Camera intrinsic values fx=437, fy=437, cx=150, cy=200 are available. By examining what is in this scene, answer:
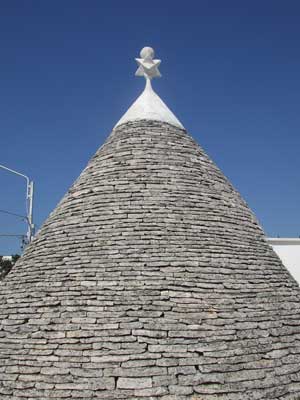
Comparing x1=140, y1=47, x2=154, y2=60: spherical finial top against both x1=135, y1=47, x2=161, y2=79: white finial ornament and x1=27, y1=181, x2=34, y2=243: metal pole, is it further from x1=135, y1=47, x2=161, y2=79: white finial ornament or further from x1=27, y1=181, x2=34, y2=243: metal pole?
x1=27, y1=181, x2=34, y2=243: metal pole

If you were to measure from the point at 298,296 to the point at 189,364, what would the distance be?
7.97 ft

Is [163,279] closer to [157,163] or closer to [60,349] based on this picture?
[60,349]

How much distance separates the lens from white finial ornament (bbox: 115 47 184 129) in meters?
7.70

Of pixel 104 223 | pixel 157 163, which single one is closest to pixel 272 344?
pixel 104 223

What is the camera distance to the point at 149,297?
5.11m

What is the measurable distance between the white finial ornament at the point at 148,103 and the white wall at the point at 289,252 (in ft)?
25.2

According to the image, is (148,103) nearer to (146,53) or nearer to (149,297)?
(146,53)

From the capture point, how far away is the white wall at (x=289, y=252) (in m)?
13.9

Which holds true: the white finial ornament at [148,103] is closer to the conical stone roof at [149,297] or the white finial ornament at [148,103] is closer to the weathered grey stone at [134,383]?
the conical stone roof at [149,297]

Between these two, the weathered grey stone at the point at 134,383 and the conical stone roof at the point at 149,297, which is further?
the conical stone roof at the point at 149,297

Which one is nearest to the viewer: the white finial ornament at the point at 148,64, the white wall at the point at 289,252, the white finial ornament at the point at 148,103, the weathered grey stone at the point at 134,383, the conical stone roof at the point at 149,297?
the weathered grey stone at the point at 134,383

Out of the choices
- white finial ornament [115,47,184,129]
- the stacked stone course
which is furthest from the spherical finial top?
the stacked stone course

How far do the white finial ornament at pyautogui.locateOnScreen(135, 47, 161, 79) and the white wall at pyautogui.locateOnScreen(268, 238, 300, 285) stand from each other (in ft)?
26.1

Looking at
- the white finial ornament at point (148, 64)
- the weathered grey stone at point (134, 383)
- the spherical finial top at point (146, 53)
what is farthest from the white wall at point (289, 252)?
the weathered grey stone at point (134, 383)
